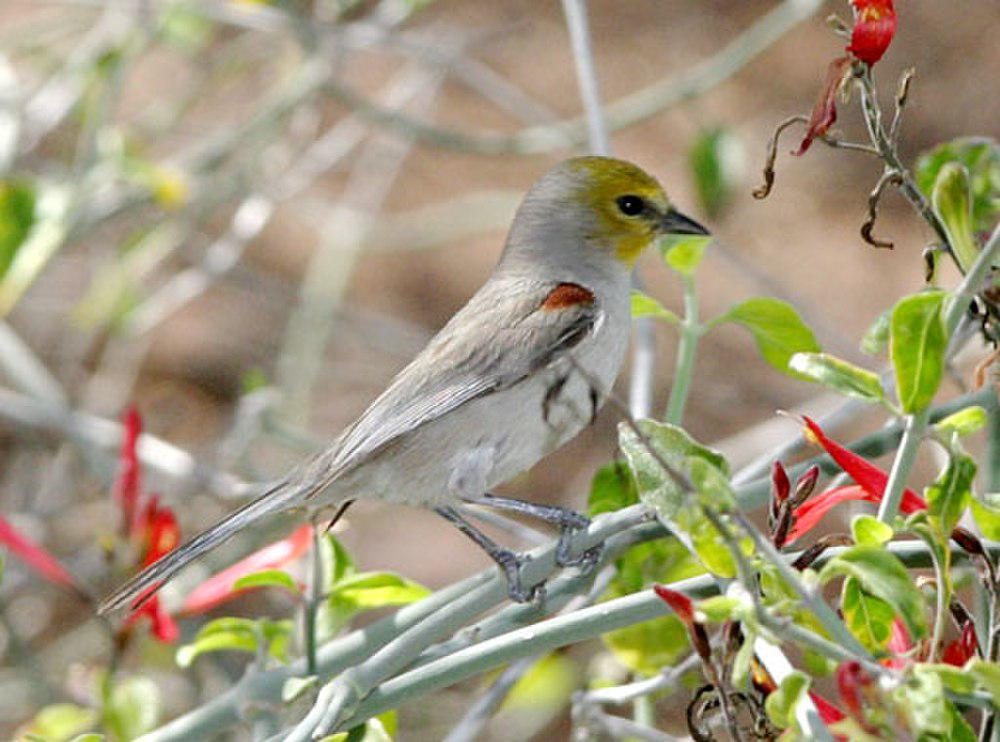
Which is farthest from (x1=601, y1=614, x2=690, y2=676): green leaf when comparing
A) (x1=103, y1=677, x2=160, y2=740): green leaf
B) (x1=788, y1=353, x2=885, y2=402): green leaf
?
(x1=788, y1=353, x2=885, y2=402): green leaf

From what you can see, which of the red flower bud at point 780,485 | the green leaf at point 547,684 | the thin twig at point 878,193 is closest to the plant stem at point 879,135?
the thin twig at point 878,193

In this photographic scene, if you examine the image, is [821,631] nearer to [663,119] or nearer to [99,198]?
[99,198]

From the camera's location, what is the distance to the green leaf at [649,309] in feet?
4.78

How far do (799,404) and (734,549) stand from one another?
3.10 m

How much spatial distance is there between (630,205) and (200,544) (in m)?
0.80

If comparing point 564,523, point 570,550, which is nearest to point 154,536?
point 564,523

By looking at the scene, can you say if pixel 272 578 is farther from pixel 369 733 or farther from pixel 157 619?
pixel 157 619

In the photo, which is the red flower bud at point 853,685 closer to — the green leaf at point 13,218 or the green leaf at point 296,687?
the green leaf at point 296,687

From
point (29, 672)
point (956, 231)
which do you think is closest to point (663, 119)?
point (29, 672)

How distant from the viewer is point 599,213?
2123 mm

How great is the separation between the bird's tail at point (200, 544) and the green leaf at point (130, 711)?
94mm

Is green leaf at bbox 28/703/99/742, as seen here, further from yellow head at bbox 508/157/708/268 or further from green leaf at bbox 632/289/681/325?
yellow head at bbox 508/157/708/268

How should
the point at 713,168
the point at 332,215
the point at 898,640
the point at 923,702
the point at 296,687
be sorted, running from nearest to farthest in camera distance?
the point at 923,702
the point at 898,640
the point at 296,687
the point at 713,168
the point at 332,215

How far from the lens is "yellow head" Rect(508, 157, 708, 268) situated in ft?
6.84
